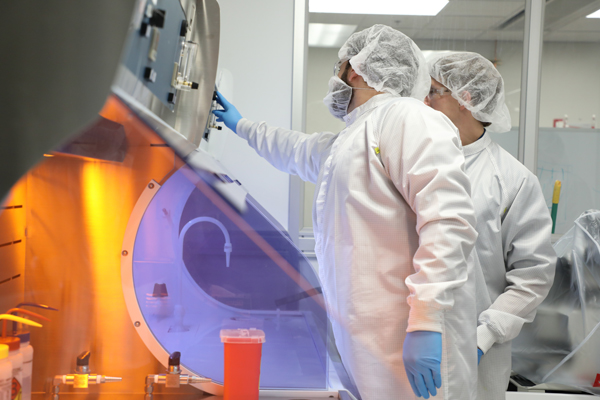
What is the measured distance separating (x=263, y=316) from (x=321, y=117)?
1562 millimetres

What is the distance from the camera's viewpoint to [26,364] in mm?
793

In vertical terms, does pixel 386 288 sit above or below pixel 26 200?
below

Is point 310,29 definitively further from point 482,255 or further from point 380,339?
point 380,339

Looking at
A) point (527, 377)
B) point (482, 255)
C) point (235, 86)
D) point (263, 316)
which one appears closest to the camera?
point (263, 316)

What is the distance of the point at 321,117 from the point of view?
2314 millimetres

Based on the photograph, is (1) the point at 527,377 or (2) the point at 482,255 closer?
(2) the point at 482,255

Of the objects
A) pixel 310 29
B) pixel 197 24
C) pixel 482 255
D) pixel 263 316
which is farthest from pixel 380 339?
pixel 310 29

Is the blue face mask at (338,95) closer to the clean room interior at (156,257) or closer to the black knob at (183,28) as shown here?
the clean room interior at (156,257)

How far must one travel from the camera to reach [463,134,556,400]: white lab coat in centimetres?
128

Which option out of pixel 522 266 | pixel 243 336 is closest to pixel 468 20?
pixel 522 266

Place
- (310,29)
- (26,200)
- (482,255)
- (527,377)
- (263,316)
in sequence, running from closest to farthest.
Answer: (26,200), (263,316), (482,255), (527,377), (310,29)

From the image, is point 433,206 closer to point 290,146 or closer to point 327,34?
point 290,146

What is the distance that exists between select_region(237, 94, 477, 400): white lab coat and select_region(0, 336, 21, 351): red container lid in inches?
24.8

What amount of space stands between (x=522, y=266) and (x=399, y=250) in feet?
1.85
